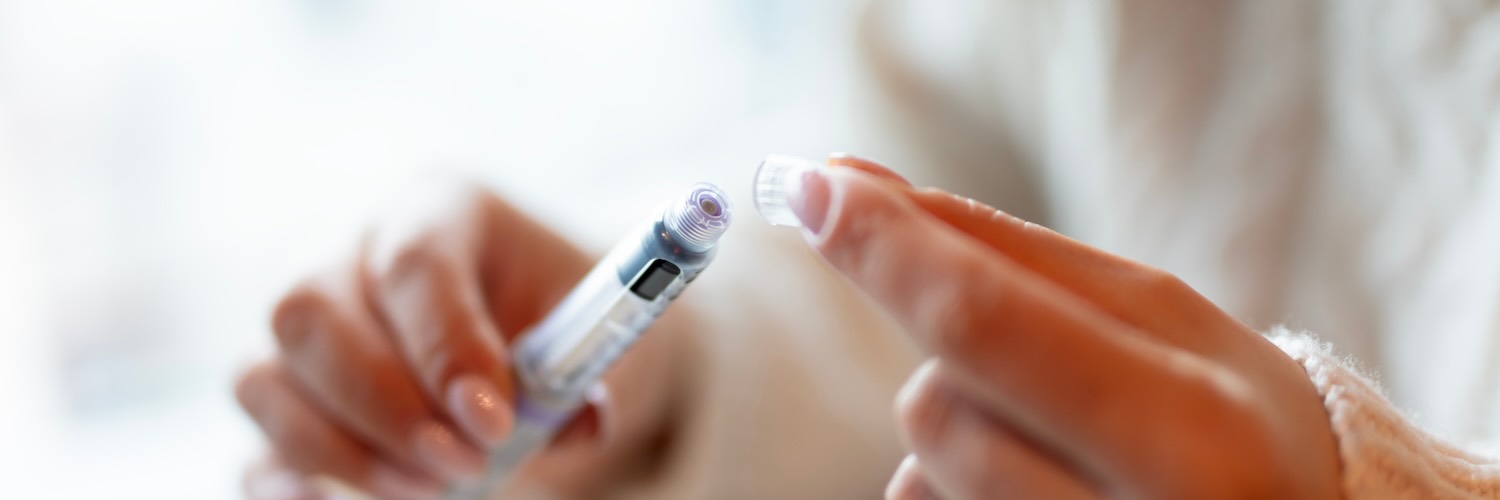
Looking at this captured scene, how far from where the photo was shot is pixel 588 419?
34 cm

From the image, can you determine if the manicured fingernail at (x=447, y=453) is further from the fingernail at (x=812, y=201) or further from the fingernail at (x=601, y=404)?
the fingernail at (x=812, y=201)

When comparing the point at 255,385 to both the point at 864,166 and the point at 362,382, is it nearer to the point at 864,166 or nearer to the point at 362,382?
the point at 362,382

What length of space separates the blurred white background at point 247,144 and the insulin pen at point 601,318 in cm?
12

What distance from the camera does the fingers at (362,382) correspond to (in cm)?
30

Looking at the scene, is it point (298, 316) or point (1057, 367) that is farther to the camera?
point (298, 316)

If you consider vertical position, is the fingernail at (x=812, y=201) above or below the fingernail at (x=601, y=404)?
above

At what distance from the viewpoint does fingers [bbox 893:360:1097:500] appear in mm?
159

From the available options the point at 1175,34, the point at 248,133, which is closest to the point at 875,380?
the point at 1175,34

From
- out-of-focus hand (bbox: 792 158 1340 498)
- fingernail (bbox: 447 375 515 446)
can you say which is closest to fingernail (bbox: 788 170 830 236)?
out-of-focus hand (bbox: 792 158 1340 498)

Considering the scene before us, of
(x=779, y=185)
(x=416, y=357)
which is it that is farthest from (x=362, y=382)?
(x=779, y=185)

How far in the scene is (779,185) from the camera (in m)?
0.20

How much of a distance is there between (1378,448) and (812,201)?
10 cm

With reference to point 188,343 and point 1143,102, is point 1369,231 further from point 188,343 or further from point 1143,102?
point 188,343

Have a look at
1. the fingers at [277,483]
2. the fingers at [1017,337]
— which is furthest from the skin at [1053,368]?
the fingers at [277,483]
